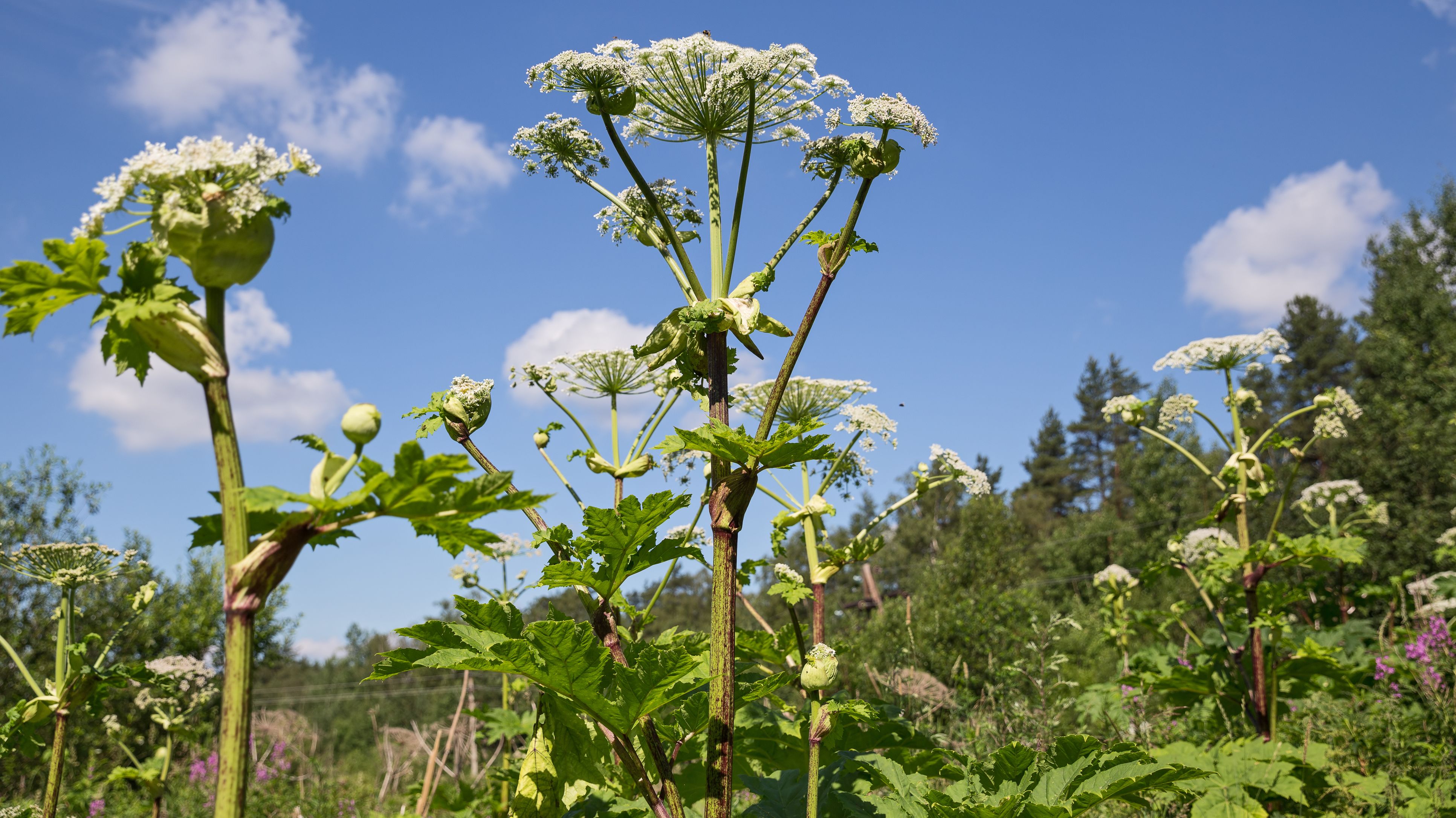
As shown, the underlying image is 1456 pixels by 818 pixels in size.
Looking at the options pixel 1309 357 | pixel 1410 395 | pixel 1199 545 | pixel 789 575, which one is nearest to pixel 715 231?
→ pixel 789 575

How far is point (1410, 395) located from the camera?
26.2 m

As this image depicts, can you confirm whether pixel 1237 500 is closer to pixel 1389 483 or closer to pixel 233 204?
pixel 233 204

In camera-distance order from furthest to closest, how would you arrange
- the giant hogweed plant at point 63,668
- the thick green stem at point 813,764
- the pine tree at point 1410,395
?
1. the pine tree at point 1410,395
2. the giant hogweed plant at point 63,668
3. the thick green stem at point 813,764

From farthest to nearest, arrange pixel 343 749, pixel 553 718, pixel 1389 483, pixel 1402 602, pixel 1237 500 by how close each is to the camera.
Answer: pixel 343 749
pixel 1389 483
pixel 1402 602
pixel 1237 500
pixel 553 718

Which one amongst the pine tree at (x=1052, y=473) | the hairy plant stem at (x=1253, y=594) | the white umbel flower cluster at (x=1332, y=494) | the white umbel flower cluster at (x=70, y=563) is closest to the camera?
the white umbel flower cluster at (x=70, y=563)

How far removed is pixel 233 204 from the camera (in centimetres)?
114

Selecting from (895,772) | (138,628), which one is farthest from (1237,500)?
(138,628)

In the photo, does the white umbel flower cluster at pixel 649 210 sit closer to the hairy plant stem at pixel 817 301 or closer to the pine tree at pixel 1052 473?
the hairy plant stem at pixel 817 301

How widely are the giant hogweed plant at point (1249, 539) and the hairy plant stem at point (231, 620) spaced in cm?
489

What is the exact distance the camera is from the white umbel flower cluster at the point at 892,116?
6.98 ft

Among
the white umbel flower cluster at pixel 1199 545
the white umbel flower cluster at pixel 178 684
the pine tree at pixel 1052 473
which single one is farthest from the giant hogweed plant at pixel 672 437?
the pine tree at pixel 1052 473

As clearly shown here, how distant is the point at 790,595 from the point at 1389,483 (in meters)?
30.0

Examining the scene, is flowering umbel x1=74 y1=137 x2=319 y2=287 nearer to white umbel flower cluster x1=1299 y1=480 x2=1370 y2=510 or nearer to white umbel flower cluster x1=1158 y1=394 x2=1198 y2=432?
white umbel flower cluster x1=1158 y1=394 x2=1198 y2=432

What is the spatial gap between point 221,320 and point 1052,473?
68317 millimetres
